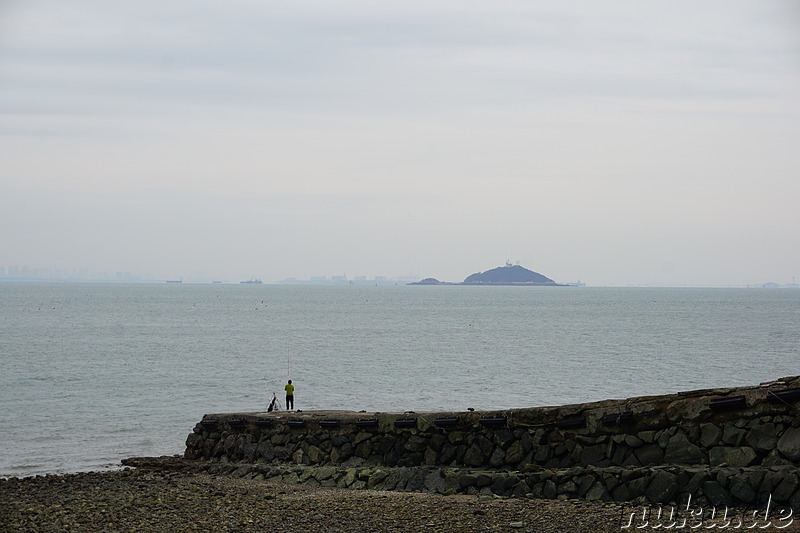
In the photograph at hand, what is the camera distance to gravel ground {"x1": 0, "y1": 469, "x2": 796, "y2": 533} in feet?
42.5

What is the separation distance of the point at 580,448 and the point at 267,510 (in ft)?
18.5

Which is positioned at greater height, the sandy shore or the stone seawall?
the stone seawall

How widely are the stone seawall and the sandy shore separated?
0.77 meters

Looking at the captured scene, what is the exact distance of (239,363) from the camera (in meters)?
62.1

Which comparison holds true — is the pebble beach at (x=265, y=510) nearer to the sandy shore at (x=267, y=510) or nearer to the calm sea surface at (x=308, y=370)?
the sandy shore at (x=267, y=510)

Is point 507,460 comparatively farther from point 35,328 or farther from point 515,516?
point 35,328

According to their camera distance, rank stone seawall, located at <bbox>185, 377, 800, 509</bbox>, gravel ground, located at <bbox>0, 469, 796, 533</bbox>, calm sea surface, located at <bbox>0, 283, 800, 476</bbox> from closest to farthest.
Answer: stone seawall, located at <bbox>185, 377, 800, 509</bbox> < gravel ground, located at <bbox>0, 469, 796, 533</bbox> < calm sea surface, located at <bbox>0, 283, 800, 476</bbox>

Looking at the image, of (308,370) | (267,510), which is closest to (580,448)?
(267,510)

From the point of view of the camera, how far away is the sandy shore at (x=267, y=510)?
12977 millimetres

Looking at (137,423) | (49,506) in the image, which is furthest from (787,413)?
(137,423)

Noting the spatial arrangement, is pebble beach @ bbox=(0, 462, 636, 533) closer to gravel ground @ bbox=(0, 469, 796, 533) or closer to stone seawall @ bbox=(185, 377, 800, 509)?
gravel ground @ bbox=(0, 469, 796, 533)

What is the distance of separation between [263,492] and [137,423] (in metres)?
19.1

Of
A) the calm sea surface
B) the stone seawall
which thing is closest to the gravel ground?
the stone seawall

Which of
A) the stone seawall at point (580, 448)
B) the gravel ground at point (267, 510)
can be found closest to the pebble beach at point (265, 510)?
the gravel ground at point (267, 510)
